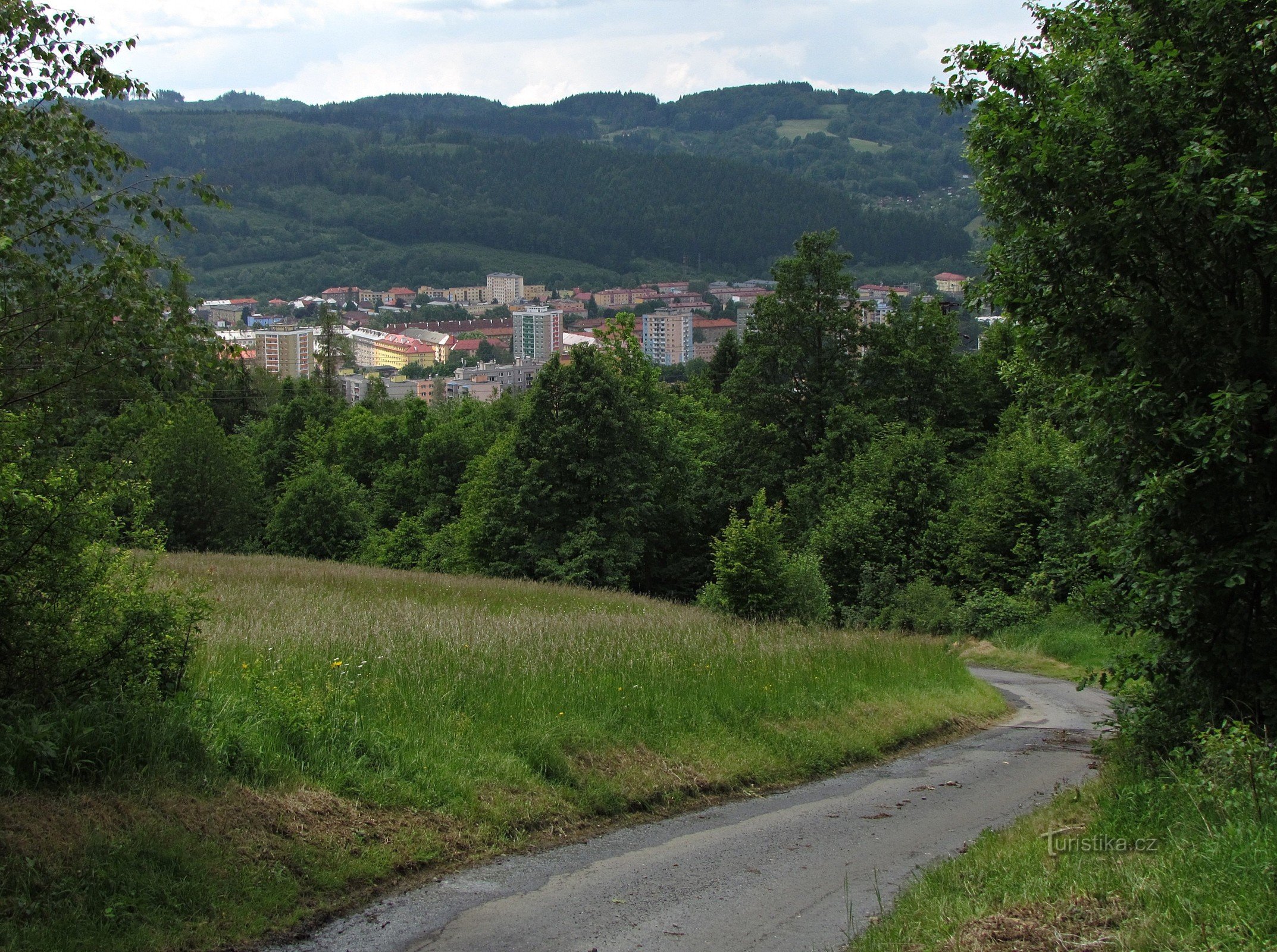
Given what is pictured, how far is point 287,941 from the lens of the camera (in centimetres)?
626

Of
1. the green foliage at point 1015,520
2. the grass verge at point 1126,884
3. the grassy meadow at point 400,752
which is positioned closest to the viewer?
the grass verge at point 1126,884

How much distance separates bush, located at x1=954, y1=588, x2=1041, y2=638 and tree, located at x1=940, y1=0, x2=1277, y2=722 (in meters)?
22.1

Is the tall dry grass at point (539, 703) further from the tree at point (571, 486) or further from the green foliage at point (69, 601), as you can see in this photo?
the tree at point (571, 486)

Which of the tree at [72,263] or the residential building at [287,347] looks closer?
→ the tree at [72,263]

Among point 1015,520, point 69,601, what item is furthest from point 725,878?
point 1015,520

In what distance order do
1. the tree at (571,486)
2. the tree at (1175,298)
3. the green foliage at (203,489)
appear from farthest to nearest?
the green foliage at (203,489), the tree at (571,486), the tree at (1175,298)

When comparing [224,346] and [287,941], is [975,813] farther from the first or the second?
[224,346]

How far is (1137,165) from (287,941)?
7560mm

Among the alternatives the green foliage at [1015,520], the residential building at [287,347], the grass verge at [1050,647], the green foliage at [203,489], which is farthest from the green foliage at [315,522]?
the residential building at [287,347]

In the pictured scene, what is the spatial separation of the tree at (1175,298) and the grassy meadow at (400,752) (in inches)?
164

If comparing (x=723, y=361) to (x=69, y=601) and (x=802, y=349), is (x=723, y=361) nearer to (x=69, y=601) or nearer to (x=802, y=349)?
(x=802, y=349)

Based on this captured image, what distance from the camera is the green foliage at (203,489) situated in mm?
51375

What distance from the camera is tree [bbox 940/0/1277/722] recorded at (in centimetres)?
791

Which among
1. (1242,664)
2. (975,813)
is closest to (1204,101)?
(1242,664)
